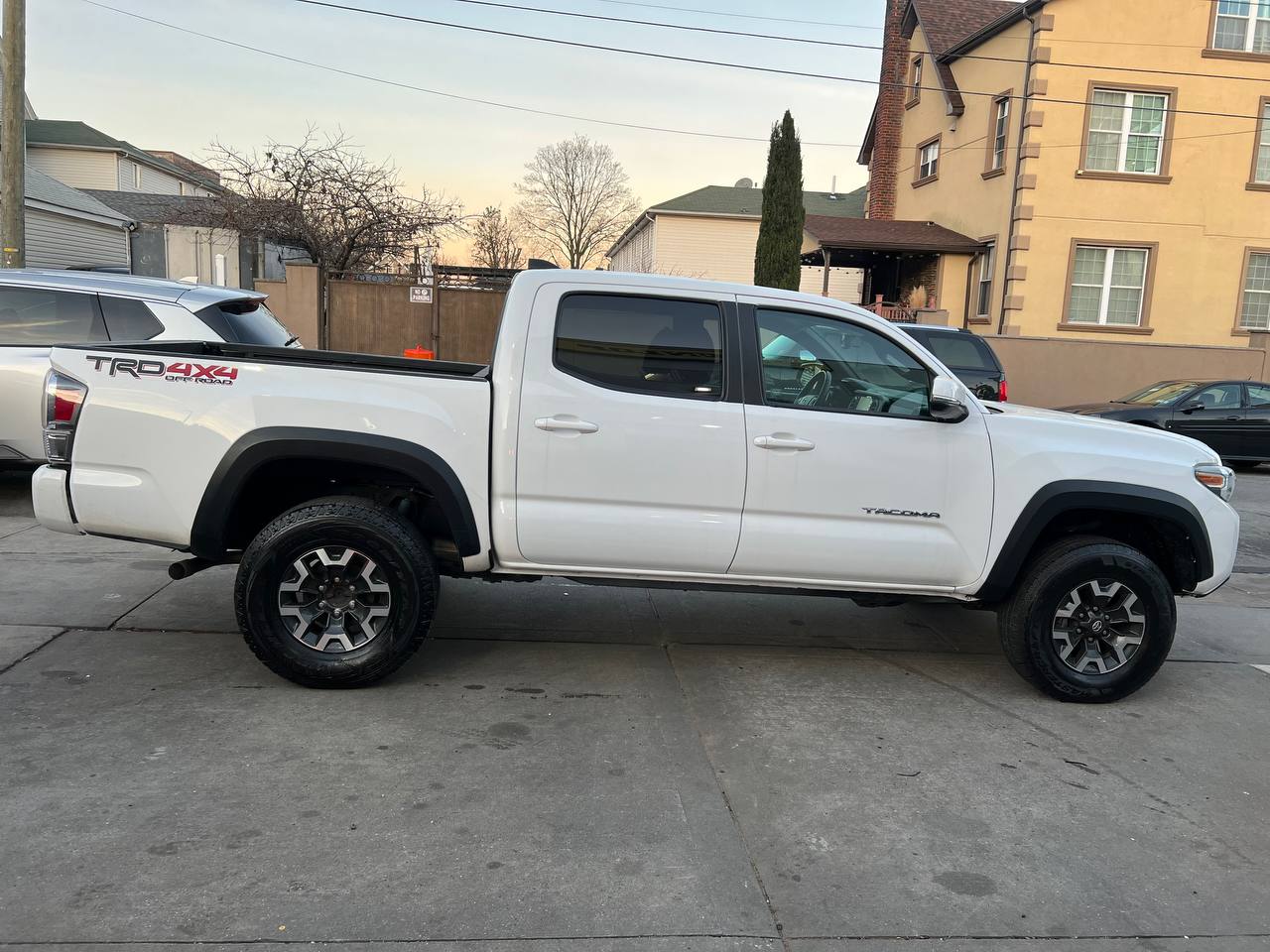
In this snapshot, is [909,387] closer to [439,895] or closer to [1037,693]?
[1037,693]

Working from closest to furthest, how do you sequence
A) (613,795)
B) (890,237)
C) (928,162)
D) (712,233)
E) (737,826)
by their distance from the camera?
(737,826) → (613,795) → (890,237) → (928,162) → (712,233)

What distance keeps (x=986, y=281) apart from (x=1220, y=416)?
27.0ft

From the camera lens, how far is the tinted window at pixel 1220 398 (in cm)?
1402

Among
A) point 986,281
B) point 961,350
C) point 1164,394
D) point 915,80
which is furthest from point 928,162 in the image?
point 961,350

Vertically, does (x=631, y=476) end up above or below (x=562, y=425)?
below

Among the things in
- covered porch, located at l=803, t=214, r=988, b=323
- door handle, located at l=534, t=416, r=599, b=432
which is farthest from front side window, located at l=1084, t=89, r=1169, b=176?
door handle, located at l=534, t=416, r=599, b=432

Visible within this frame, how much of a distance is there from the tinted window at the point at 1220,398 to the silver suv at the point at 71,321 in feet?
42.5

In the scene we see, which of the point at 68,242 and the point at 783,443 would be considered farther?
the point at 68,242

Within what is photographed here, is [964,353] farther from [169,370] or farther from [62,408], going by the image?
[62,408]

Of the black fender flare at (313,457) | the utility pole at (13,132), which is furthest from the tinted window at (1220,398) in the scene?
the utility pole at (13,132)

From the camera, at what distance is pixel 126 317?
7.68 metres

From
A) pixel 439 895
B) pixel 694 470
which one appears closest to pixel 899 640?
pixel 694 470

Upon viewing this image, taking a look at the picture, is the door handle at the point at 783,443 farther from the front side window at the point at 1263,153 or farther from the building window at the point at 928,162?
the building window at the point at 928,162

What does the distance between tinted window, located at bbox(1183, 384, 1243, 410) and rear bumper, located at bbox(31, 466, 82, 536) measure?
14.4m
